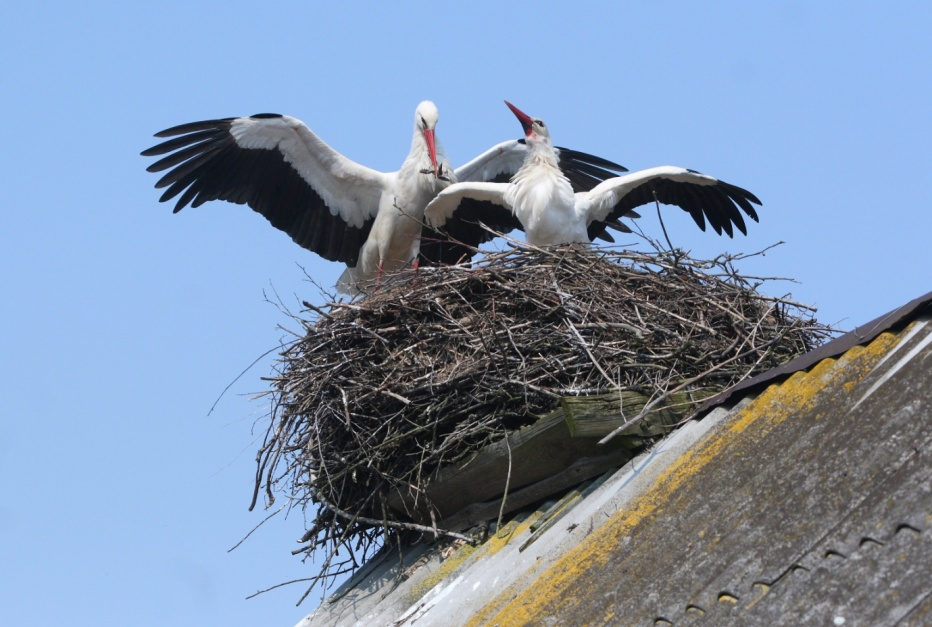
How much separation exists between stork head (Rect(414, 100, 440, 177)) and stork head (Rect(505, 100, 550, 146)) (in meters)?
0.73

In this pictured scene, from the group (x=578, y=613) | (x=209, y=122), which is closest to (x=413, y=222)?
(x=209, y=122)

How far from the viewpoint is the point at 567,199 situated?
682 centimetres

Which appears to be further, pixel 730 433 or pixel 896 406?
pixel 730 433

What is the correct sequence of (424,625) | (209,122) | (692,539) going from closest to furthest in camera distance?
(692,539) < (424,625) < (209,122)

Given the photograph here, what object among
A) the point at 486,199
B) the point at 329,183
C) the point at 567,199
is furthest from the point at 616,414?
the point at 329,183

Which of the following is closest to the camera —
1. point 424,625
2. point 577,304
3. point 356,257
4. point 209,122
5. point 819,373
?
point 819,373

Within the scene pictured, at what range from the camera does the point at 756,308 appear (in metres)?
5.22

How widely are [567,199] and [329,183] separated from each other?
2.41 metres

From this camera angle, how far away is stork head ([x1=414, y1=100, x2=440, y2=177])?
325 inches

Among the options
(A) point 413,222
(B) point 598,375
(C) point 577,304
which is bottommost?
(B) point 598,375

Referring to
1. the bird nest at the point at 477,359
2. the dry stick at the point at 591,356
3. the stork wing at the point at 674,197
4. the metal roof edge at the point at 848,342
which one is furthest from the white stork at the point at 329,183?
the metal roof edge at the point at 848,342

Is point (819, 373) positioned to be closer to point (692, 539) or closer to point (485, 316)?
point (692, 539)

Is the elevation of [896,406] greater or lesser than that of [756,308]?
lesser

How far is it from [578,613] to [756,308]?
2674 mm
